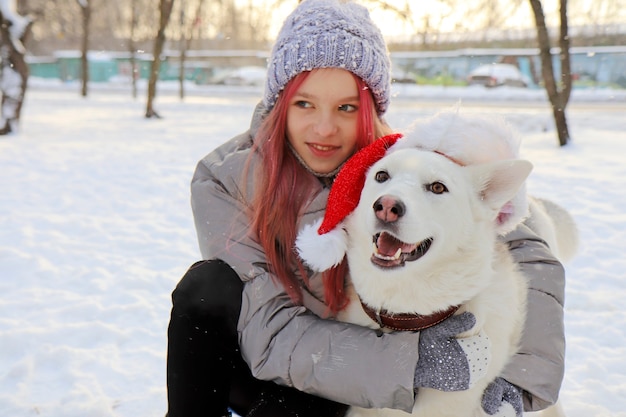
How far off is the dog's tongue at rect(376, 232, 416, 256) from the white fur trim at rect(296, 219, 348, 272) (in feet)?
0.57

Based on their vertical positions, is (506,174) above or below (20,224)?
above

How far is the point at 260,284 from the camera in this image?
178 centimetres

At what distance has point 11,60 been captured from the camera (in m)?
9.76

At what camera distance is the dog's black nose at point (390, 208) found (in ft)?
4.55

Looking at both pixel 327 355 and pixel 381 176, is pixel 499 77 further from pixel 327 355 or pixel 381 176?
pixel 327 355

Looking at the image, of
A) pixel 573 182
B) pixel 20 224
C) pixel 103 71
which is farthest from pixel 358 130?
pixel 103 71

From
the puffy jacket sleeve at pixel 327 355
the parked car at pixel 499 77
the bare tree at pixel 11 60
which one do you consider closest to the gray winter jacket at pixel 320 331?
the puffy jacket sleeve at pixel 327 355

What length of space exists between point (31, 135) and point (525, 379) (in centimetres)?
1096

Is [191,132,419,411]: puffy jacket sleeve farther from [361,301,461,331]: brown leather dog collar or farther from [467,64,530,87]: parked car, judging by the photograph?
[467,64,530,87]: parked car

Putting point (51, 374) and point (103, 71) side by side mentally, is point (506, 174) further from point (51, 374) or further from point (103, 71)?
point (103, 71)

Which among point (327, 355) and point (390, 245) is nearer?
point (390, 245)

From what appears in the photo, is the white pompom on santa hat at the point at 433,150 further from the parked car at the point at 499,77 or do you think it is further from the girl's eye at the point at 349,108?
the parked car at the point at 499,77

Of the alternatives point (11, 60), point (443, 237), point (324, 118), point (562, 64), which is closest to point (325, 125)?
point (324, 118)

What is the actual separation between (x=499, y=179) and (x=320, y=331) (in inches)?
28.2
